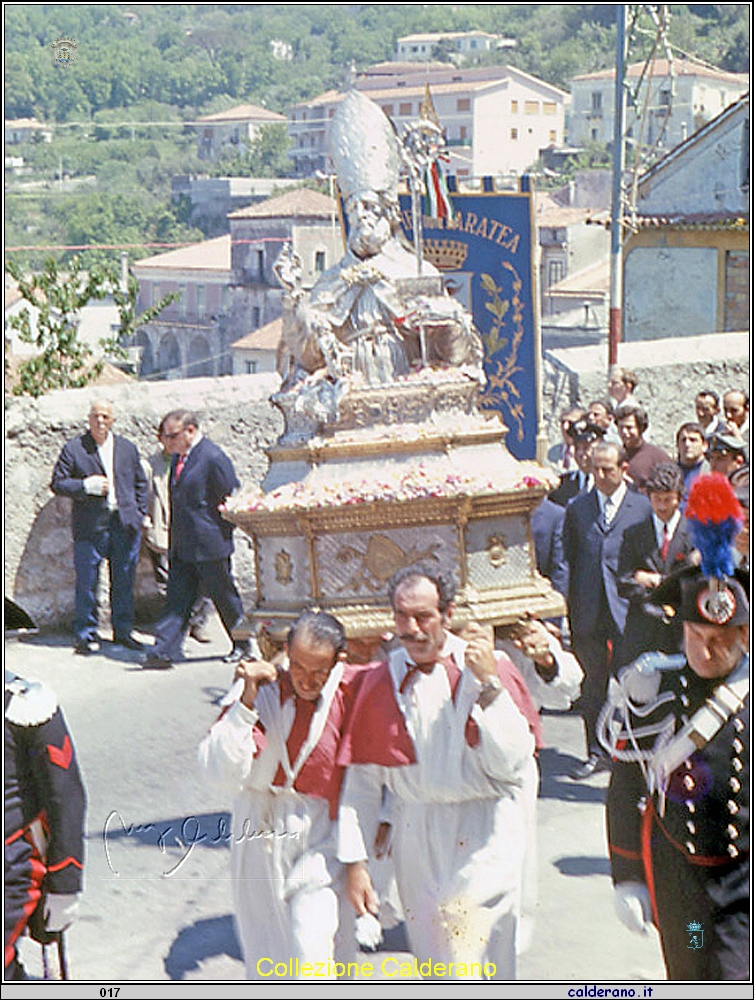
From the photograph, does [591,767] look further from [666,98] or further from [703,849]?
[666,98]

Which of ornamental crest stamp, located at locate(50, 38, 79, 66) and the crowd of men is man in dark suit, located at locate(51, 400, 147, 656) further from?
the crowd of men

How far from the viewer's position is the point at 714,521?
416 cm

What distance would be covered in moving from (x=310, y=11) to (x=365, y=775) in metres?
5.37

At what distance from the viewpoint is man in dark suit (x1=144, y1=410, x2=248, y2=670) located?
27.6ft

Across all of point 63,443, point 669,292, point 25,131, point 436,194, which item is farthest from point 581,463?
point 669,292

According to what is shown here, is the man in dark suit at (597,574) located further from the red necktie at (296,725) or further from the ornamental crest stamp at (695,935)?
the ornamental crest stamp at (695,935)

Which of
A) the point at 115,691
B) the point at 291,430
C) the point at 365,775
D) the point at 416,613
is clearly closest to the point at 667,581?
the point at 416,613

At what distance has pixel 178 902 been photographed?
584 cm

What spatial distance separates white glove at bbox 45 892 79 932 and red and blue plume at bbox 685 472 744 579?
6.35 ft

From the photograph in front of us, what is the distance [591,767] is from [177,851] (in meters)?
1.88

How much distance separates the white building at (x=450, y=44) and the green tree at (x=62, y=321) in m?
2.35

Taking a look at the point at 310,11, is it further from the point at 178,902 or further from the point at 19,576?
the point at 178,902

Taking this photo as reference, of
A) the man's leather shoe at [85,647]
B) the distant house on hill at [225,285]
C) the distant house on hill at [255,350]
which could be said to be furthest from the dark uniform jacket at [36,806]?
the distant house on hill at [255,350]

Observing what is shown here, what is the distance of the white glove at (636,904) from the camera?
15.1 ft
